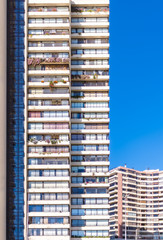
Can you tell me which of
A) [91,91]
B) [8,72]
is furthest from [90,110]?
[8,72]

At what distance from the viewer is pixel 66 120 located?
297 ft

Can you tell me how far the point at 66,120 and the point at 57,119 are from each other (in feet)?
5.34

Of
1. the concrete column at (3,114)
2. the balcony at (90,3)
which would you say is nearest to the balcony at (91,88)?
the concrete column at (3,114)

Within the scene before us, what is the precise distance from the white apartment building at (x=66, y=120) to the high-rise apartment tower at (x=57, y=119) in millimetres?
178

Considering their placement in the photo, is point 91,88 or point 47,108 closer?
point 47,108

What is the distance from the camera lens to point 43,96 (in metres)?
91.6

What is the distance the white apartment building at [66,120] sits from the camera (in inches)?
3462

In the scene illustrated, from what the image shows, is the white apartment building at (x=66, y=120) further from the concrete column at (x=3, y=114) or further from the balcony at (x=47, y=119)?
the concrete column at (x=3, y=114)

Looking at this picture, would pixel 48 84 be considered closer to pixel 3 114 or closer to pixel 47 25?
pixel 3 114

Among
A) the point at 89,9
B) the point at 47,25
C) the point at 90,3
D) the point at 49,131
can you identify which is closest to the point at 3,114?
the point at 49,131

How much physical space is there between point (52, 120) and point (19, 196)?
1460 centimetres

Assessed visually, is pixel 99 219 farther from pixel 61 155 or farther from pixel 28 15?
pixel 28 15

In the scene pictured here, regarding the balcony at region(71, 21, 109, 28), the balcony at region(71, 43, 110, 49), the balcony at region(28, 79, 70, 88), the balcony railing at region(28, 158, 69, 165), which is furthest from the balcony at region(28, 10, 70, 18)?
the balcony railing at region(28, 158, 69, 165)

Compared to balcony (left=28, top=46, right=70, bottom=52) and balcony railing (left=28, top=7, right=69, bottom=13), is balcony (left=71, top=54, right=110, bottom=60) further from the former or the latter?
balcony railing (left=28, top=7, right=69, bottom=13)
